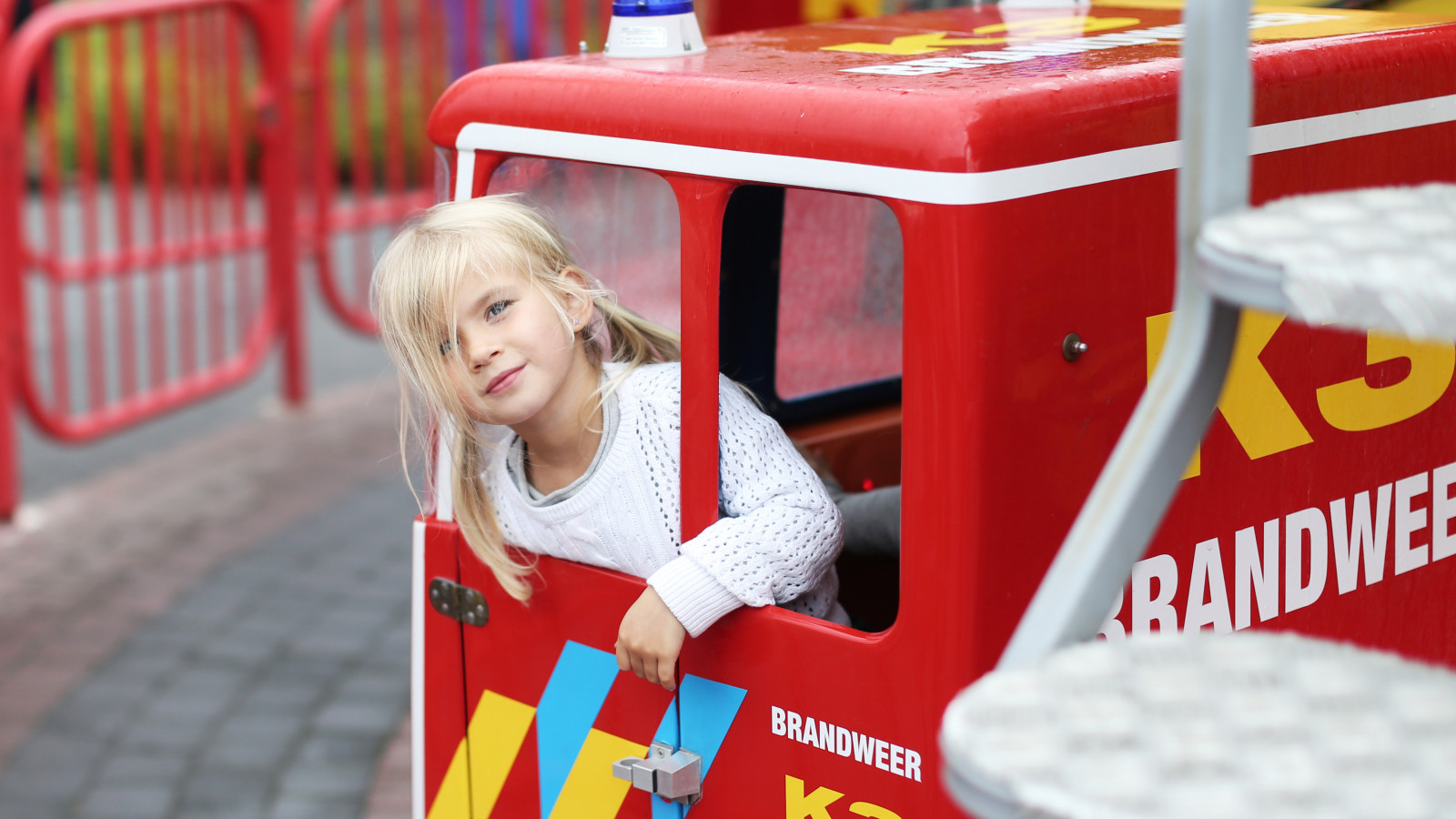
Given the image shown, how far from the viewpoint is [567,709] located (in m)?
1.92

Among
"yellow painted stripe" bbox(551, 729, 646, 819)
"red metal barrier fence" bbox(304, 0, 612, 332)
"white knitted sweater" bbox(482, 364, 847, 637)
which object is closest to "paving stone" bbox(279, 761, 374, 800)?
"yellow painted stripe" bbox(551, 729, 646, 819)

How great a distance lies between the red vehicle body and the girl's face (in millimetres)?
164

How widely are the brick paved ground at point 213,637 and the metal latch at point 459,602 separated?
1376 mm

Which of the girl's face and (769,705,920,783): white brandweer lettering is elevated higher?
the girl's face

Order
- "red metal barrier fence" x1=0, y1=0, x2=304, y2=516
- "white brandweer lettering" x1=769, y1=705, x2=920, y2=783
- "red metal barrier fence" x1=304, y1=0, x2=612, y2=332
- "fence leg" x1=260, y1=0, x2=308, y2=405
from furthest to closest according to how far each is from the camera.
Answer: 1. "red metal barrier fence" x1=304, y1=0, x2=612, y2=332
2. "fence leg" x1=260, y1=0, x2=308, y2=405
3. "red metal barrier fence" x1=0, y1=0, x2=304, y2=516
4. "white brandweer lettering" x1=769, y1=705, x2=920, y2=783

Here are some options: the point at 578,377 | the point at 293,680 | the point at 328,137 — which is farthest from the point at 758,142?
the point at 328,137

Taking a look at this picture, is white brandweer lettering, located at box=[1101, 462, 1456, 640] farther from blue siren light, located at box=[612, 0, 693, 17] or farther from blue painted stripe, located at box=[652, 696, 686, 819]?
blue siren light, located at box=[612, 0, 693, 17]

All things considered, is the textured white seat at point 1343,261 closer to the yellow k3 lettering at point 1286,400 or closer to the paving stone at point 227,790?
the yellow k3 lettering at point 1286,400

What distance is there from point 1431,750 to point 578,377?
3.91 ft

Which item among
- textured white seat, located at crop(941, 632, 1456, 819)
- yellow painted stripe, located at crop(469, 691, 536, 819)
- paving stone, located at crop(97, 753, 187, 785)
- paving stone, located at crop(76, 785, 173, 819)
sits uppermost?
textured white seat, located at crop(941, 632, 1456, 819)

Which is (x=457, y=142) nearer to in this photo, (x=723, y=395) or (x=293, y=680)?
(x=723, y=395)

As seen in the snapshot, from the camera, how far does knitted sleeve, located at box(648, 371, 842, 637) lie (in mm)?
1689

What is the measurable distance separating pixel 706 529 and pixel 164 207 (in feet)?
15.6

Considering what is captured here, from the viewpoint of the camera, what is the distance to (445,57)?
7.07 metres
